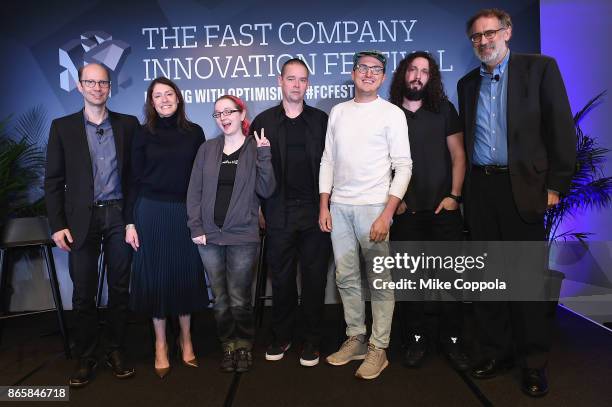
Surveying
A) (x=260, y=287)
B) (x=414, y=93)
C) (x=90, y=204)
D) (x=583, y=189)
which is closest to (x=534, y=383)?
(x=414, y=93)

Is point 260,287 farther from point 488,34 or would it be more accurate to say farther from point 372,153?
point 488,34

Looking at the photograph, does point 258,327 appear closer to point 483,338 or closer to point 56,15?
point 483,338

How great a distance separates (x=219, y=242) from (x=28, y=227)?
5.39 feet

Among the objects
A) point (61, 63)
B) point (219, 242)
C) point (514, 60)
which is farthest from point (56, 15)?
point (514, 60)

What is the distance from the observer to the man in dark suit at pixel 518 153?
2.38 metres

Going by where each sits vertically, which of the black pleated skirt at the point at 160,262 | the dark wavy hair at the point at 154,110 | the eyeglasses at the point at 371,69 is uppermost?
the eyeglasses at the point at 371,69

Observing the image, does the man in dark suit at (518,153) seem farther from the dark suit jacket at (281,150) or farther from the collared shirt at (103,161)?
the collared shirt at (103,161)

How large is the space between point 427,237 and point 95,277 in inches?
76.7

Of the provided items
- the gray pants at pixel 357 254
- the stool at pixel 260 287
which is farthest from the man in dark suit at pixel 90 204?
the gray pants at pixel 357 254

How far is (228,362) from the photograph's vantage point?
2.79 m

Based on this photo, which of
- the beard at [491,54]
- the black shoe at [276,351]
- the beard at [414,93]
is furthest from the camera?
the black shoe at [276,351]

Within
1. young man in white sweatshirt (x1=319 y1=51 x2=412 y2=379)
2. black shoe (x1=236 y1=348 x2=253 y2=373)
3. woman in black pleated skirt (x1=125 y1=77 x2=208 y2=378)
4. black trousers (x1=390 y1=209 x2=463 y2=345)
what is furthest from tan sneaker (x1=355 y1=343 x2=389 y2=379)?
woman in black pleated skirt (x1=125 y1=77 x2=208 y2=378)

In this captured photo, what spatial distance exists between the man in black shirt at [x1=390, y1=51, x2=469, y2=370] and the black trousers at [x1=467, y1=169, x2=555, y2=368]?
17 cm

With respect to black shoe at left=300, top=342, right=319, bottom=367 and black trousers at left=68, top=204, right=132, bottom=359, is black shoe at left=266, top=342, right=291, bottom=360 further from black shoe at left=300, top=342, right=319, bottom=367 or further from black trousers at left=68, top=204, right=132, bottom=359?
black trousers at left=68, top=204, right=132, bottom=359
